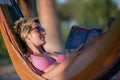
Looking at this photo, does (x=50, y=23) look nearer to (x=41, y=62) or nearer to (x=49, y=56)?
(x=49, y=56)

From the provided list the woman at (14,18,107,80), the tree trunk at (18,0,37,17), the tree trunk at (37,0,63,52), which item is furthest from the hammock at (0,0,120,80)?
the tree trunk at (37,0,63,52)

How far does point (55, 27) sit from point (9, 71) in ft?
11.4

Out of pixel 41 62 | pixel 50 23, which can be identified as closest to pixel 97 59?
pixel 41 62

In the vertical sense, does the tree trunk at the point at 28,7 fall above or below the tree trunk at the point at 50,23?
above

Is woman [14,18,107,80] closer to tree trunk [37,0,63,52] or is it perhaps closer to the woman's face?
the woman's face

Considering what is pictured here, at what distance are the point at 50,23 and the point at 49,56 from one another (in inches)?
256

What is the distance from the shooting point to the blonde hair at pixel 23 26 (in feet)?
19.6

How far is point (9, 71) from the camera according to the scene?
15516 mm

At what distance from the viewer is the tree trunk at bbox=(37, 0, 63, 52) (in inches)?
478

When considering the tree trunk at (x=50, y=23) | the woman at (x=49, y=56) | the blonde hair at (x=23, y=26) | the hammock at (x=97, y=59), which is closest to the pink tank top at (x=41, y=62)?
the woman at (x=49, y=56)

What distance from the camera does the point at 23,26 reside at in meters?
5.98

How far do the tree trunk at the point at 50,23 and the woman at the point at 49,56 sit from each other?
5.86 metres

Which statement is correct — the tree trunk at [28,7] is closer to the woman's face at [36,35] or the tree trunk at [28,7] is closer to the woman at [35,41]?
the woman at [35,41]

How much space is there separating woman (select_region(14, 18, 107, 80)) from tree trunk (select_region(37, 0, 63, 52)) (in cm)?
586
